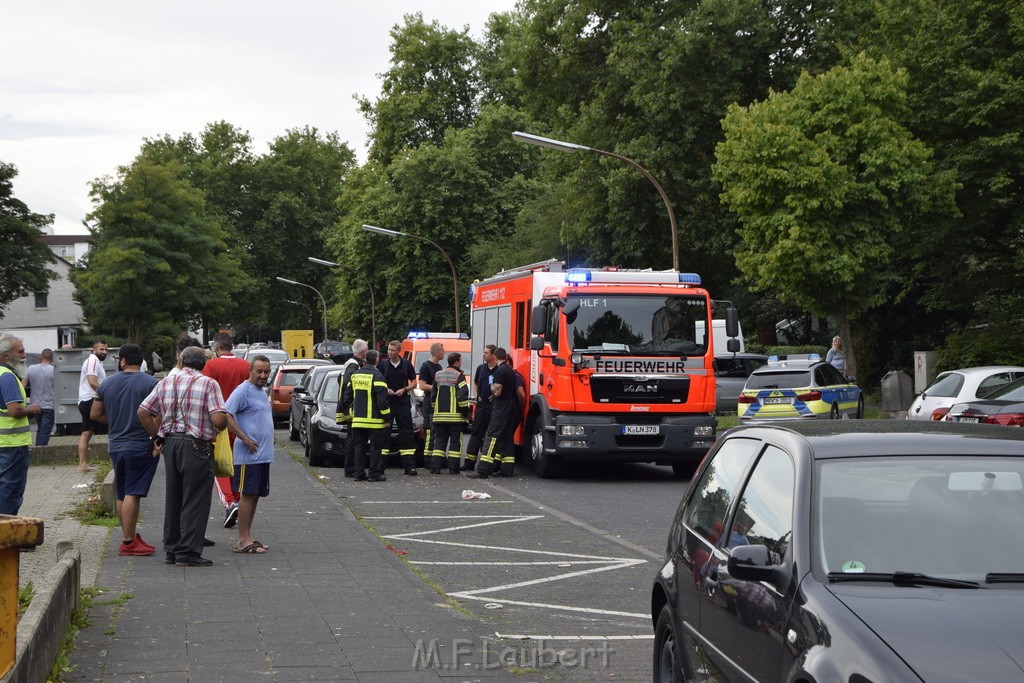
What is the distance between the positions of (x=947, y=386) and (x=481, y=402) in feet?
24.7

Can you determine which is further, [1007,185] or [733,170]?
[733,170]

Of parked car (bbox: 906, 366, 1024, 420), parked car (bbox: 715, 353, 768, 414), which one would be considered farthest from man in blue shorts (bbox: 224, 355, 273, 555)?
parked car (bbox: 715, 353, 768, 414)

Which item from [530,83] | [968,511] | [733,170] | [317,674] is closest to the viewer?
[968,511]

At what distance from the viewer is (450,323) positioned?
52.7 m

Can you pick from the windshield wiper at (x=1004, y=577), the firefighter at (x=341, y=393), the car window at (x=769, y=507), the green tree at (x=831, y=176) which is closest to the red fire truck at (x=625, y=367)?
the firefighter at (x=341, y=393)

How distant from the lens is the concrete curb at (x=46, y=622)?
5.44 meters

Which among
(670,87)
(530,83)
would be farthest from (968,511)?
(530,83)

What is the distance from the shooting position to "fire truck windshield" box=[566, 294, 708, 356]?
17.8 metres

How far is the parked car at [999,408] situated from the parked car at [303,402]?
1036cm

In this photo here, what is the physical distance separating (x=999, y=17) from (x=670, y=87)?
948 centimetres

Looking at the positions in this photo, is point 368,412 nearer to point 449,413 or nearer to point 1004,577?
point 449,413

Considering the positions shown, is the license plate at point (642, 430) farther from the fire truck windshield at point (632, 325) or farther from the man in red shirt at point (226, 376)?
the man in red shirt at point (226, 376)

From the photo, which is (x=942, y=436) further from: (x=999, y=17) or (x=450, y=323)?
(x=450, y=323)

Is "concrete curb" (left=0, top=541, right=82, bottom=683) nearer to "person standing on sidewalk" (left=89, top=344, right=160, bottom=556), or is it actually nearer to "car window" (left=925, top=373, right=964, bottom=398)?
"person standing on sidewalk" (left=89, top=344, right=160, bottom=556)
